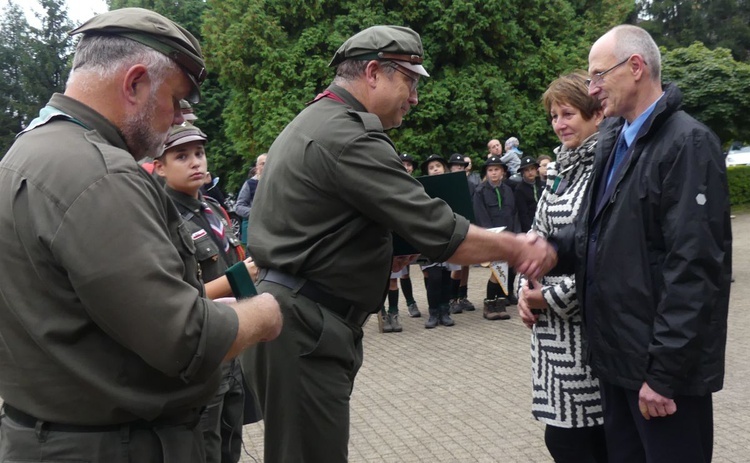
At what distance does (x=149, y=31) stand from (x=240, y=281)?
2.59 feet

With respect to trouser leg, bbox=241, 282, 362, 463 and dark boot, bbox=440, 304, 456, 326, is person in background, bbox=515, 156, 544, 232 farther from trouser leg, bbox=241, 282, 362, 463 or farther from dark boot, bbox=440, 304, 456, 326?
trouser leg, bbox=241, 282, 362, 463

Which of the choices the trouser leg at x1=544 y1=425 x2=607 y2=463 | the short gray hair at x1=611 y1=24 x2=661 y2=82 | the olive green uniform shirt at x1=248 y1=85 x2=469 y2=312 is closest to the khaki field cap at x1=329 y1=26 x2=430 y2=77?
the olive green uniform shirt at x1=248 y1=85 x2=469 y2=312

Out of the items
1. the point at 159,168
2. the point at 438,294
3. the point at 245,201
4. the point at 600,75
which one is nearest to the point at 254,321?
the point at 600,75

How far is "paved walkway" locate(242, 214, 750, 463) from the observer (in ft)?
18.2

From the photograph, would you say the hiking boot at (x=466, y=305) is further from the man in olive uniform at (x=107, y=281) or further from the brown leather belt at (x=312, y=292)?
the man in olive uniform at (x=107, y=281)

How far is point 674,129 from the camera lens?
3.12 m

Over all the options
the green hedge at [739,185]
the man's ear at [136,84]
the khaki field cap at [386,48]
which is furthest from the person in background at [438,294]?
the green hedge at [739,185]

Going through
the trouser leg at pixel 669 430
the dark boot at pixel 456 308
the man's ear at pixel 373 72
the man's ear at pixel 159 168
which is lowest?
the dark boot at pixel 456 308

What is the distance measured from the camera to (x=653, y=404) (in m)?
3.08

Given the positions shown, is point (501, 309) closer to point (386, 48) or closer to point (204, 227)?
point (204, 227)

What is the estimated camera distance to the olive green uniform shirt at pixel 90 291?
198cm

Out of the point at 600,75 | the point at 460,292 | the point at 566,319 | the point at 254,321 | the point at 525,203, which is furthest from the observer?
the point at 525,203

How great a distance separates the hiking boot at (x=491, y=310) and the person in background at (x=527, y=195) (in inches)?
59.7

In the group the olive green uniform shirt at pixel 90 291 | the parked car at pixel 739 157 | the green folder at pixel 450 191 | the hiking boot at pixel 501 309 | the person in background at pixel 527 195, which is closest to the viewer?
the olive green uniform shirt at pixel 90 291
